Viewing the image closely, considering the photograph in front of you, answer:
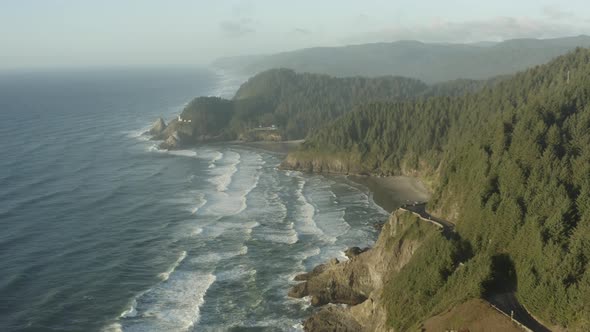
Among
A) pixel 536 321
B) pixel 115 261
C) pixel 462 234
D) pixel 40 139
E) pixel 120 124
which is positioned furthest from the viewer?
pixel 120 124

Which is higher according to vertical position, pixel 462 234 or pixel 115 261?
pixel 462 234

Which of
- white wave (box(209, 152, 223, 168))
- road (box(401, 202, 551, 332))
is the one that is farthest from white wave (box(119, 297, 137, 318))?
white wave (box(209, 152, 223, 168))

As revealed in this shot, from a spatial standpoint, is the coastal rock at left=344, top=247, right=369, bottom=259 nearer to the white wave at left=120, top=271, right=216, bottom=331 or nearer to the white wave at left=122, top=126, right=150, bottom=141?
the white wave at left=120, top=271, right=216, bottom=331

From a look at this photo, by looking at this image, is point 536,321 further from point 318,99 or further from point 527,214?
point 318,99

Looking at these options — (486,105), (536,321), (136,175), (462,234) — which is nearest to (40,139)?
(136,175)

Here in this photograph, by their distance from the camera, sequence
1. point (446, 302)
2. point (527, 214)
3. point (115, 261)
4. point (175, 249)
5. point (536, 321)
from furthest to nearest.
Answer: point (175, 249) → point (115, 261) → point (527, 214) → point (446, 302) → point (536, 321)

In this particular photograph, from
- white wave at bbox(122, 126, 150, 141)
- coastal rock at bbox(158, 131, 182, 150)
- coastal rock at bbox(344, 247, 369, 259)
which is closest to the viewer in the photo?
coastal rock at bbox(344, 247, 369, 259)

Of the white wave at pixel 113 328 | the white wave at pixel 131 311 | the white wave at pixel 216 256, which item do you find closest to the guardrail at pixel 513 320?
the white wave at pixel 113 328

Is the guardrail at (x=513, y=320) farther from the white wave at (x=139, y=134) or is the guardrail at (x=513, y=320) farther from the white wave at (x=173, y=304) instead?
the white wave at (x=139, y=134)
